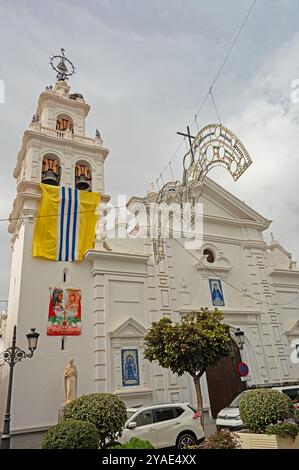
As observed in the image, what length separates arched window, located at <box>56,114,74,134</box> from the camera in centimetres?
2307

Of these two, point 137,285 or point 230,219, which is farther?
point 230,219

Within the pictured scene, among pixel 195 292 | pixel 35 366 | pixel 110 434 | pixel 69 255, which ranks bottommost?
pixel 110 434

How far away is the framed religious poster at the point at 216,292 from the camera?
2085cm

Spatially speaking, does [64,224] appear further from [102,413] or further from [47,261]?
[102,413]

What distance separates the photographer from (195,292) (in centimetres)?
2052

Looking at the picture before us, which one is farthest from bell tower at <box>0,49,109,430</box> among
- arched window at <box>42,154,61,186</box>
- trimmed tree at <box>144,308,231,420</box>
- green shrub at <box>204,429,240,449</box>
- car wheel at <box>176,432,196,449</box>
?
green shrub at <box>204,429,240,449</box>

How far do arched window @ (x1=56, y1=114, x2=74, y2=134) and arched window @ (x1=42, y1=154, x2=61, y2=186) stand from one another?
3.10m

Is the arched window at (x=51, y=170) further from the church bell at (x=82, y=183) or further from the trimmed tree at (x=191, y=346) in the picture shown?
the trimmed tree at (x=191, y=346)

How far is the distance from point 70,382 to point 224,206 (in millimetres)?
15498

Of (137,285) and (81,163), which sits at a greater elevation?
(81,163)
